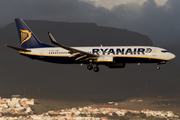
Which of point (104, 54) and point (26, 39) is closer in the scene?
point (104, 54)

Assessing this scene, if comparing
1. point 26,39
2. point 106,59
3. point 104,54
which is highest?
point 26,39

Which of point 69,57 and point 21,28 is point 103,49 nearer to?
point 69,57

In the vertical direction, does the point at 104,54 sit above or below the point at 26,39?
below

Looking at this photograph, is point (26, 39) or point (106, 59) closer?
point (106, 59)

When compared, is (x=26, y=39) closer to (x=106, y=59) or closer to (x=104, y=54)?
(x=104, y=54)

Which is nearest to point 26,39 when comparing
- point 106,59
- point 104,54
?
point 104,54

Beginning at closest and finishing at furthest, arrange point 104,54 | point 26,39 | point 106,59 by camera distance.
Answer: point 106,59 < point 104,54 < point 26,39

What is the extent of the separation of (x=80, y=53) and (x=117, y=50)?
27.7 ft

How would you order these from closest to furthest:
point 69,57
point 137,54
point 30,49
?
point 137,54 < point 69,57 < point 30,49

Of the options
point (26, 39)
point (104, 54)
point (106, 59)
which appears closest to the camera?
point (106, 59)

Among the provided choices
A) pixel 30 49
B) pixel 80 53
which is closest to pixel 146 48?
pixel 80 53

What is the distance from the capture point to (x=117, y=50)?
68250mm

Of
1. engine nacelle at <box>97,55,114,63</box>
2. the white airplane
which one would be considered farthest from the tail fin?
engine nacelle at <box>97,55,114,63</box>

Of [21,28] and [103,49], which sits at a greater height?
→ [21,28]
